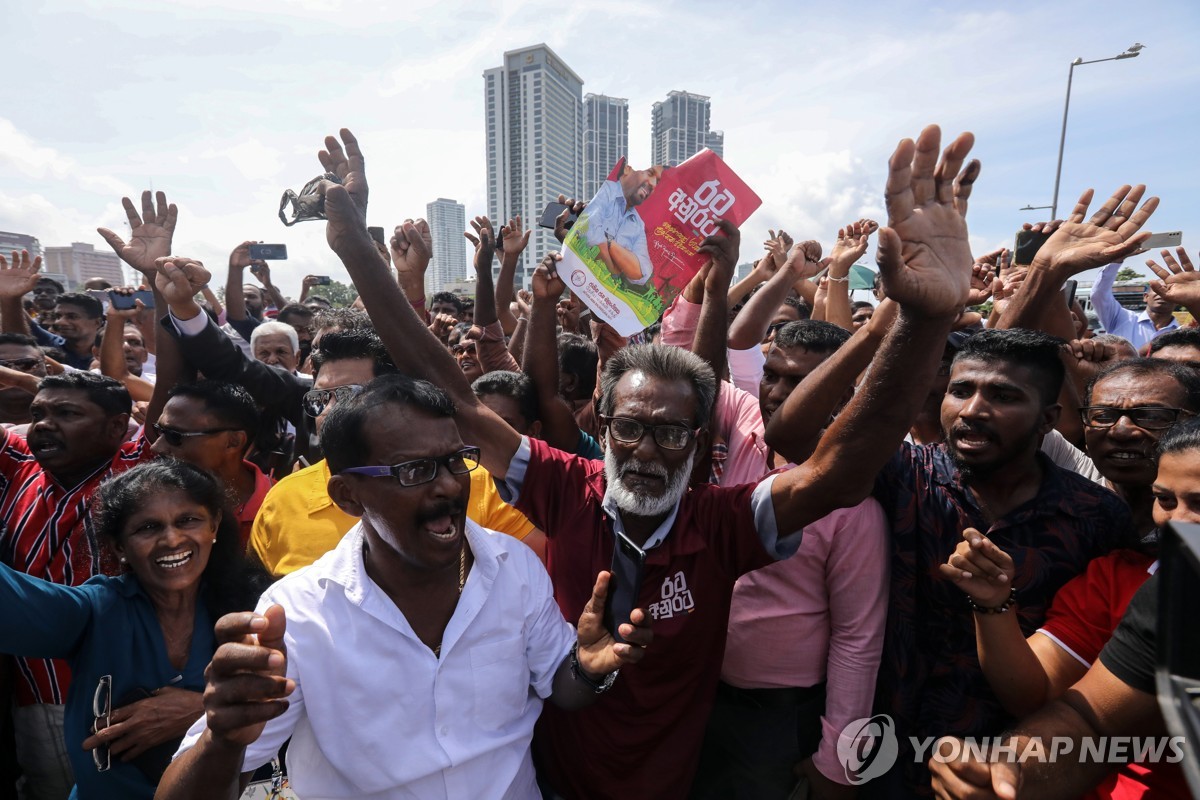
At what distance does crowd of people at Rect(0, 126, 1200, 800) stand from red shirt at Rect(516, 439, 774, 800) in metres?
0.01

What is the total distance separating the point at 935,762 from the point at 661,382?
136 centimetres

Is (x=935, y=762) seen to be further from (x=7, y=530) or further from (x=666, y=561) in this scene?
(x=7, y=530)

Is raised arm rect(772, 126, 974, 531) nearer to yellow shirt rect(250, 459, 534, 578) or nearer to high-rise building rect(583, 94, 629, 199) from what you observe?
yellow shirt rect(250, 459, 534, 578)

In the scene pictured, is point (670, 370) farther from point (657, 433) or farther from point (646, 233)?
point (646, 233)

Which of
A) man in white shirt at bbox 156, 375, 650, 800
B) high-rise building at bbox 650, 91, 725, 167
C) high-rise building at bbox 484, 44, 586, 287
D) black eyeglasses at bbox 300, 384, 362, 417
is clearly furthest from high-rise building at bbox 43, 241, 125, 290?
man in white shirt at bbox 156, 375, 650, 800

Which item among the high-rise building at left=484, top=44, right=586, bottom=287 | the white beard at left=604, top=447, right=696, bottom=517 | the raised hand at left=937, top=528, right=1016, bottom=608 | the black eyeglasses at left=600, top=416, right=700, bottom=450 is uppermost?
the high-rise building at left=484, top=44, right=586, bottom=287

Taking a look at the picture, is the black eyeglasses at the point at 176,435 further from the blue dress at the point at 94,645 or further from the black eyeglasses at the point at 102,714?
the black eyeglasses at the point at 102,714

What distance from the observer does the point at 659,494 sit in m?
1.96

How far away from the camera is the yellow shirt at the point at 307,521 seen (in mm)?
2377

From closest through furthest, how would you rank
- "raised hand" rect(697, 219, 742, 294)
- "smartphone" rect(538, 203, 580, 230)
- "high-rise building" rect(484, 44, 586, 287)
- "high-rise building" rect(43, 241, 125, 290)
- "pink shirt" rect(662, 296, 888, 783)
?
"pink shirt" rect(662, 296, 888, 783) < "raised hand" rect(697, 219, 742, 294) < "smartphone" rect(538, 203, 580, 230) < "high-rise building" rect(484, 44, 586, 287) < "high-rise building" rect(43, 241, 125, 290)

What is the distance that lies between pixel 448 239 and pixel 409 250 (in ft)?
200

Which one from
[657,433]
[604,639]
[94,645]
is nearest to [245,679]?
[604,639]

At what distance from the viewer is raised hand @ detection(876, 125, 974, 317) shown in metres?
1.52

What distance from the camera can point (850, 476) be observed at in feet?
5.76
